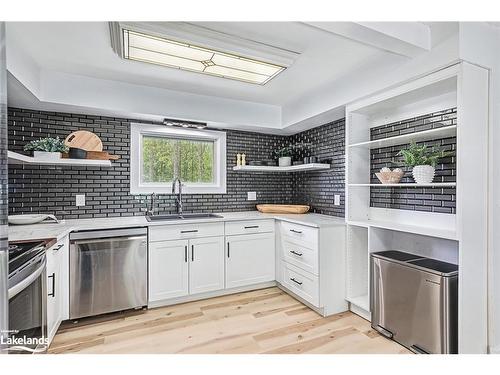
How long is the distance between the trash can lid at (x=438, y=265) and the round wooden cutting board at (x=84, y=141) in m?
3.07

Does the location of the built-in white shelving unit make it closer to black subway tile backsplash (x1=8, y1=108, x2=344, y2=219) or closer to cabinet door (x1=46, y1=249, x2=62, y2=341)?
black subway tile backsplash (x1=8, y1=108, x2=344, y2=219)

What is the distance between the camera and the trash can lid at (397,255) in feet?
7.16

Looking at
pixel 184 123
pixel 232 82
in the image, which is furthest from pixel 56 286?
pixel 232 82

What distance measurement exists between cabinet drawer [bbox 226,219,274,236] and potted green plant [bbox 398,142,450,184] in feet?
5.24

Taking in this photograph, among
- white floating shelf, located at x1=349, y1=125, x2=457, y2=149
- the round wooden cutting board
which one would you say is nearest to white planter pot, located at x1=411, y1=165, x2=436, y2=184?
white floating shelf, located at x1=349, y1=125, x2=457, y2=149

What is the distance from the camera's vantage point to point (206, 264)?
2.87 meters

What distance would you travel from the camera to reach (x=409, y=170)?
Answer: 238 cm

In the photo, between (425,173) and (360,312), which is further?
(360,312)

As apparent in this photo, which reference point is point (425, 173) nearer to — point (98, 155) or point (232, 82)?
point (232, 82)

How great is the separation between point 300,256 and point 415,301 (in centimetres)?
108

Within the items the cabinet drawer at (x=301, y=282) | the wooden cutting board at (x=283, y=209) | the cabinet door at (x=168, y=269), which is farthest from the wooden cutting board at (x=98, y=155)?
the cabinet drawer at (x=301, y=282)

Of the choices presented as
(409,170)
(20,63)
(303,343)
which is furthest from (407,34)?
(20,63)

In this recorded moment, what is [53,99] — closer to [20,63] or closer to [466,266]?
[20,63]

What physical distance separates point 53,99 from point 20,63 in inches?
19.1
